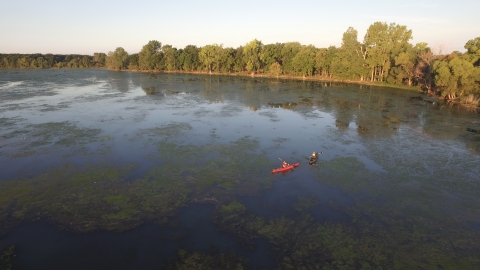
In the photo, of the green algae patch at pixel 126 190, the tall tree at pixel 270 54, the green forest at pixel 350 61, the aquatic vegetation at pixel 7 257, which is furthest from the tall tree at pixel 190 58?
the aquatic vegetation at pixel 7 257

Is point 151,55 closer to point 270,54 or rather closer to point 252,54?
point 252,54

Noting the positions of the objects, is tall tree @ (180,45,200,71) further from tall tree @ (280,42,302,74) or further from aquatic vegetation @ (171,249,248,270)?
aquatic vegetation @ (171,249,248,270)

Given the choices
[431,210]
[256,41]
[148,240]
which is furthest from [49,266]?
[256,41]

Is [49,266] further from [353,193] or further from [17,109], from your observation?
[17,109]

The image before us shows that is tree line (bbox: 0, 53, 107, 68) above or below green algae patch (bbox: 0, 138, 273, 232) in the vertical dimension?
above

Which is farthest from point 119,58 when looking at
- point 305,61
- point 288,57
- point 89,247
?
point 89,247

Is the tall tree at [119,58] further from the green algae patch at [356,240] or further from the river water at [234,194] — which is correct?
the green algae patch at [356,240]

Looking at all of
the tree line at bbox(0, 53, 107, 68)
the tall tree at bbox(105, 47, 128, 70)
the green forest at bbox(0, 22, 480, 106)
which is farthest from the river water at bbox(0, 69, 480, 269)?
the tree line at bbox(0, 53, 107, 68)
